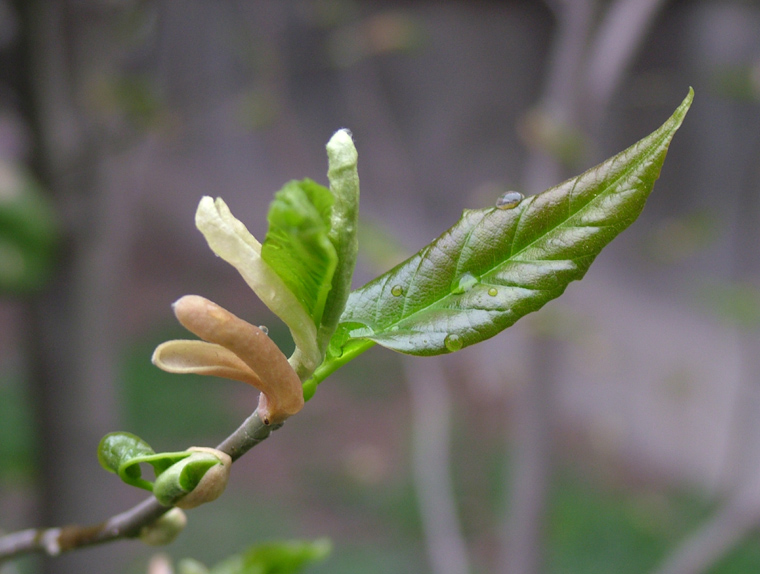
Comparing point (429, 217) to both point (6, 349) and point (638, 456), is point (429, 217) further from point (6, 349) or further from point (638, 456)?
point (6, 349)

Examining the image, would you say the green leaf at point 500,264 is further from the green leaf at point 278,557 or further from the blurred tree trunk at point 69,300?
the blurred tree trunk at point 69,300

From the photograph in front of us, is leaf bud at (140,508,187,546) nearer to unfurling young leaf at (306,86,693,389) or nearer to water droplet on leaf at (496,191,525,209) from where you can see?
unfurling young leaf at (306,86,693,389)

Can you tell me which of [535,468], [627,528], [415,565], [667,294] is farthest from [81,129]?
[667,294]

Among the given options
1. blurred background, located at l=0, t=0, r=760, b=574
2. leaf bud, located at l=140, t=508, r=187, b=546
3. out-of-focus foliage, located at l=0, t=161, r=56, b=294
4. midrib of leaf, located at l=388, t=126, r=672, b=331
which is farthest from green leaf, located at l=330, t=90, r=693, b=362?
out-of-focus foliage, located at l=0, t=161, r=56, b=294

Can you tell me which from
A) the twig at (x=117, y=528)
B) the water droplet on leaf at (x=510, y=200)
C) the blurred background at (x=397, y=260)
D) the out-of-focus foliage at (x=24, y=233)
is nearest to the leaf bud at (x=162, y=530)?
the twig at (x=117, y=528)

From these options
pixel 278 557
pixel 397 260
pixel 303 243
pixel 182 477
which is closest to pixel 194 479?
pixel 182 477

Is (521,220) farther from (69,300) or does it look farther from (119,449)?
(69,300)
